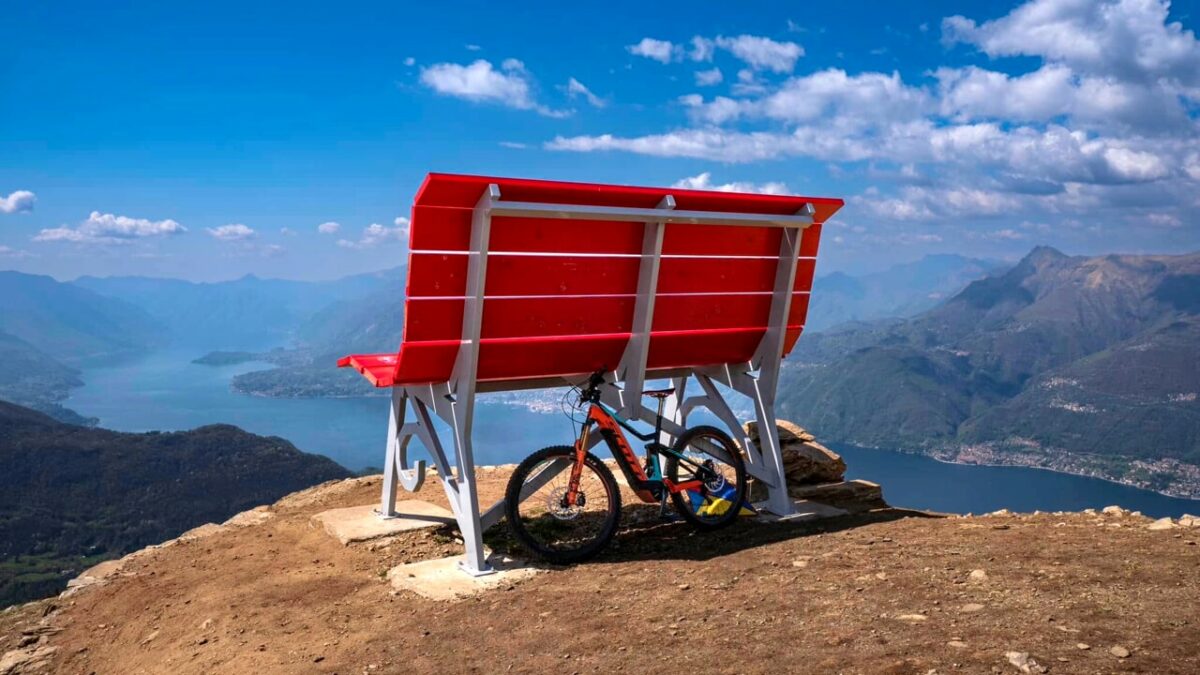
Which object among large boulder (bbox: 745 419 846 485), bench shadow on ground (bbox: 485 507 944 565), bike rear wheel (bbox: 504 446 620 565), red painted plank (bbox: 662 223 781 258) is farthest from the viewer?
large boulder (bbox: 745 419 846 485)

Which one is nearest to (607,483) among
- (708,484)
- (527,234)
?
(708,484)

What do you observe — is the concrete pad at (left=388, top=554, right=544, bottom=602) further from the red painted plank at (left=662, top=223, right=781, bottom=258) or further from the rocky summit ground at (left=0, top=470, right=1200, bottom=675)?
the red painted plank at (left=662, top=223, right=781, bottom=258)

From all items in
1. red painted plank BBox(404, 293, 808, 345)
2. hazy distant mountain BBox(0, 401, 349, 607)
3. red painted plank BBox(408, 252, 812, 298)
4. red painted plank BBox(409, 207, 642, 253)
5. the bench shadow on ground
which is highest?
red painted plank BBox(409, 207, 642, 253)

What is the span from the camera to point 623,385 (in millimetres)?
8023

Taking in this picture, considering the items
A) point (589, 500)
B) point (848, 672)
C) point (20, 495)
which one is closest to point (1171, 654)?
point (848, 672)

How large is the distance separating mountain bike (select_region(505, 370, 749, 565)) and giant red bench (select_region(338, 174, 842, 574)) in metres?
0.29

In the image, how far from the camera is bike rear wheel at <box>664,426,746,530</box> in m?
8.16

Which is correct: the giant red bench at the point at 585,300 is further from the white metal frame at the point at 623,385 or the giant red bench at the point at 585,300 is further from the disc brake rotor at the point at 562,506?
the disc brake rotor at the point at 562,506

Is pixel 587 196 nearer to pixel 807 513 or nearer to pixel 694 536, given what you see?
pixel 694 536

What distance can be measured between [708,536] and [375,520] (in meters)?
3.49

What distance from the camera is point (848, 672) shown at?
13.5ft

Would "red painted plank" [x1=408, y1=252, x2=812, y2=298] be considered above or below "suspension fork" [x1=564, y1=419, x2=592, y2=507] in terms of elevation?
above

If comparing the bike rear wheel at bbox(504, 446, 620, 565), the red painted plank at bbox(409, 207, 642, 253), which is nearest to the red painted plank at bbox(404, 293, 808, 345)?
the red painted plank at bbox(409, 207, 642, 253)

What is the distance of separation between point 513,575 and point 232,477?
131813 mm
